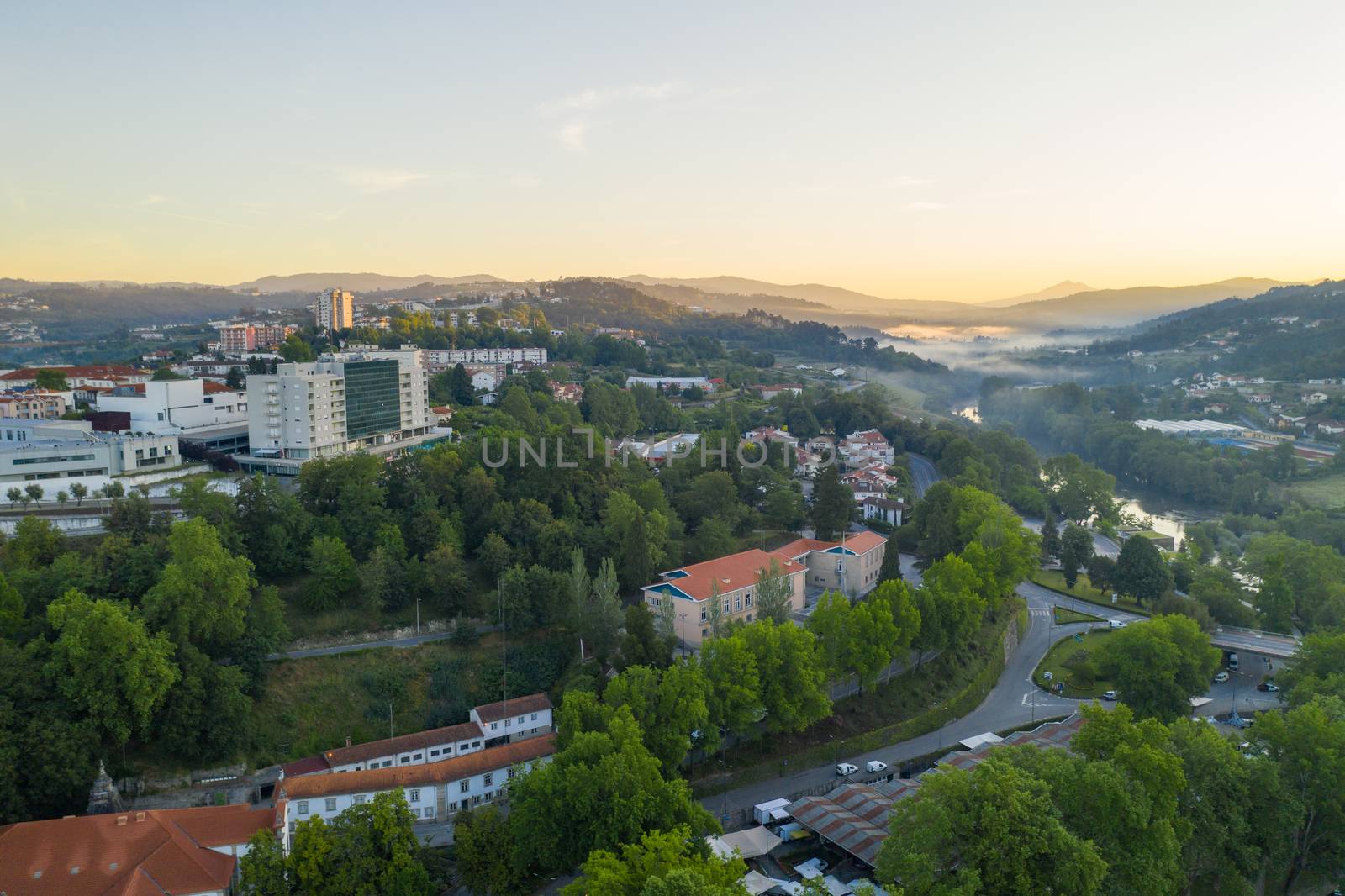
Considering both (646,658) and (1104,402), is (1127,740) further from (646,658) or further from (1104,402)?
(1104,402)

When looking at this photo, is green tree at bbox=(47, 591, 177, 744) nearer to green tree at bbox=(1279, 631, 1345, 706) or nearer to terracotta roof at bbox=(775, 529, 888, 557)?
terracotta roof at bbox=(775, 529, 888, 557)

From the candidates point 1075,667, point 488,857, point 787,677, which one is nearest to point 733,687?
point 787,677

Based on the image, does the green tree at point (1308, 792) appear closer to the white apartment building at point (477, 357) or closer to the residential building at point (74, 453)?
the residential building at point (74, 453)

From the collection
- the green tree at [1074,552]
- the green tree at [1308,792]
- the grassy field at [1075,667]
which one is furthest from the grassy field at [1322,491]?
the green tree at [1308,792]

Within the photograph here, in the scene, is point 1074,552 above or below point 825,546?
below

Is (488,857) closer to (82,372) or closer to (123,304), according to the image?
(82,372)
